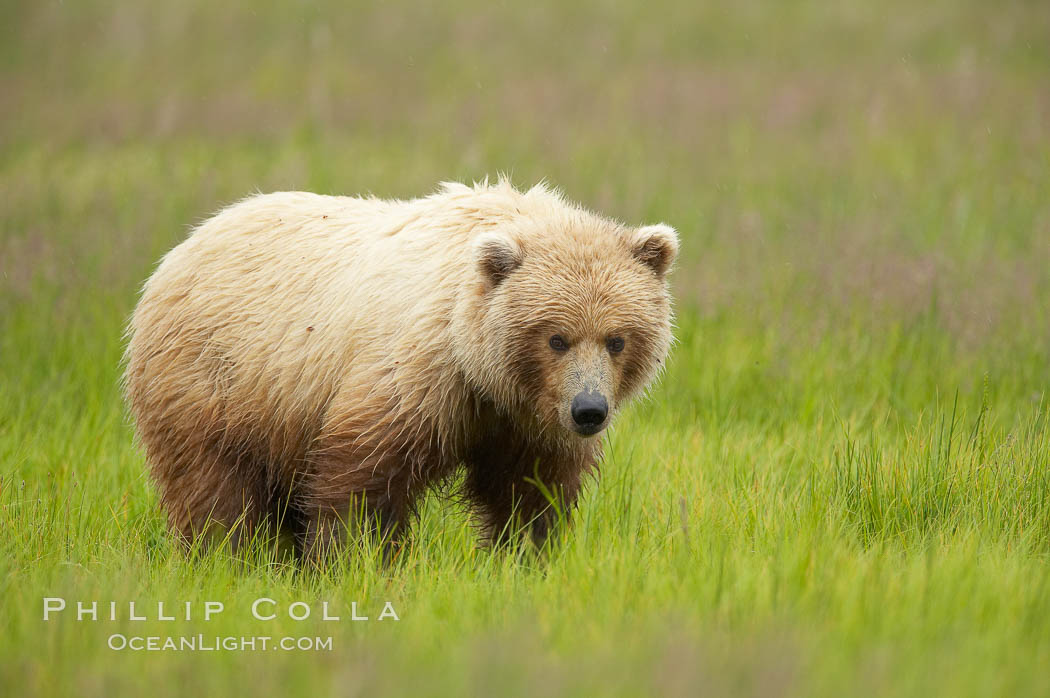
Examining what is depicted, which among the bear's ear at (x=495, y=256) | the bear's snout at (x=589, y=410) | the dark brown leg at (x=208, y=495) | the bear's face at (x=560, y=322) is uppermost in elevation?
the bear's ear at (x=495, y=256)

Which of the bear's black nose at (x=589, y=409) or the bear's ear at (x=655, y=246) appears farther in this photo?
the bear's ear at (x=655, y=246)

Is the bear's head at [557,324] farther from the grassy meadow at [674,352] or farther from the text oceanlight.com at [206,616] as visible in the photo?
the text oceanlight.com at [206,616]

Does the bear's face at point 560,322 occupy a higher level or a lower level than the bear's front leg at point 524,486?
higher

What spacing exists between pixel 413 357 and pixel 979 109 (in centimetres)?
1279

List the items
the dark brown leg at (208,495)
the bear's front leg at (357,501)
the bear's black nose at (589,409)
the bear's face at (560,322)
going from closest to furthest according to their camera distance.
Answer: the bear's black nose at (589,409) < the bear's face at (560,322) < the bear's front leg at (357,501) < the dark brown leg at (208,495)

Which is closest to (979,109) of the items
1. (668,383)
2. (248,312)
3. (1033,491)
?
(668,383)

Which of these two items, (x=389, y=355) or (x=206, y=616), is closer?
(x=206, y=616)

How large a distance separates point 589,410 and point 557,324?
419mm

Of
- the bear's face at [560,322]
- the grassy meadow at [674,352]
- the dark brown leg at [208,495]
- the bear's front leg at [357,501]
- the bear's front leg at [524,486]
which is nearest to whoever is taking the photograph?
the grassy meadow at [674,352]

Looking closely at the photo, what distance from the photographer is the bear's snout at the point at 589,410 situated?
4594mm

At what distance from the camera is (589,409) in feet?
15.0

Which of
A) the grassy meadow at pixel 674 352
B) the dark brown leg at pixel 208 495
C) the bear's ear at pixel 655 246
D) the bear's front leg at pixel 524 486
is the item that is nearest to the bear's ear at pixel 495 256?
the bear's ear at pixel 655 246

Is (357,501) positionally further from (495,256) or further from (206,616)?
(495,256)

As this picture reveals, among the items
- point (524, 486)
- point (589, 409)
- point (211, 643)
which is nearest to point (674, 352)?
point (524, 486)
